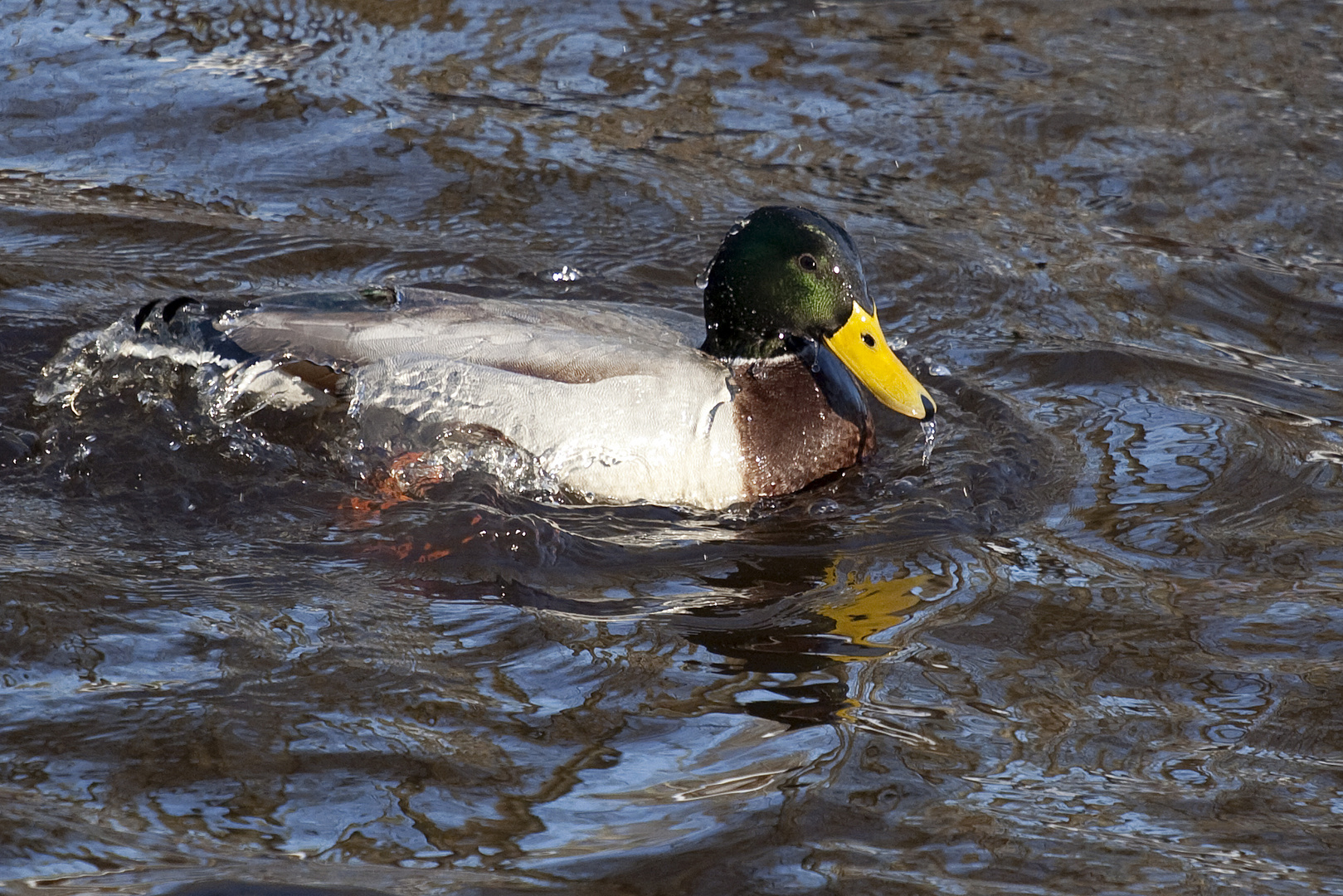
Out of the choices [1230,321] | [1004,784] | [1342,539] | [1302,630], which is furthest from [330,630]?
[1230,321]

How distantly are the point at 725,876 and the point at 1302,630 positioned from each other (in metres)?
1.91

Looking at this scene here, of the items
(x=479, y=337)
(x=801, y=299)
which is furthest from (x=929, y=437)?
(x=479, y=337)

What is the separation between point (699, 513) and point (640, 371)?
0.47m

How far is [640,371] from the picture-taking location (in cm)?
486

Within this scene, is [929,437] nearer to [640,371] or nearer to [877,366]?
[877,366]

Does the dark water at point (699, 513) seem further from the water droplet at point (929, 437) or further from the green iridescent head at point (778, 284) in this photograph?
the green iridescent head at point (778, 284)

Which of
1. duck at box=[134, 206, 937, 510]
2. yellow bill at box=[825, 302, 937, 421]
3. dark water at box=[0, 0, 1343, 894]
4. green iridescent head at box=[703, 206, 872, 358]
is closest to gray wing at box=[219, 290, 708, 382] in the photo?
duck at box=[134, 206, 937, 510]

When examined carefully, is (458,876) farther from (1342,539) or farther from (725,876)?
(1342,539)

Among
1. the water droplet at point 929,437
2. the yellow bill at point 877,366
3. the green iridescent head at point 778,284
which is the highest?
the green iridescent head at point 778,284

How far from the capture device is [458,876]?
3033 mm

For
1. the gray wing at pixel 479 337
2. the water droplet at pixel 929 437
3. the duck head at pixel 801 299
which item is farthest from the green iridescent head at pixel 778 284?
the water droplet at pixel 929 437

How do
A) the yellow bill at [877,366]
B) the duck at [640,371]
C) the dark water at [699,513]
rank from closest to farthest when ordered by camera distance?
the dark water at [699,513] < the duck at [640,371] < the yellow bill at [877,366]

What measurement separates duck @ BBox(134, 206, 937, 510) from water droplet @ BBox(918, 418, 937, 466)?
0.21 m

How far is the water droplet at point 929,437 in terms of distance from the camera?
529 cm
